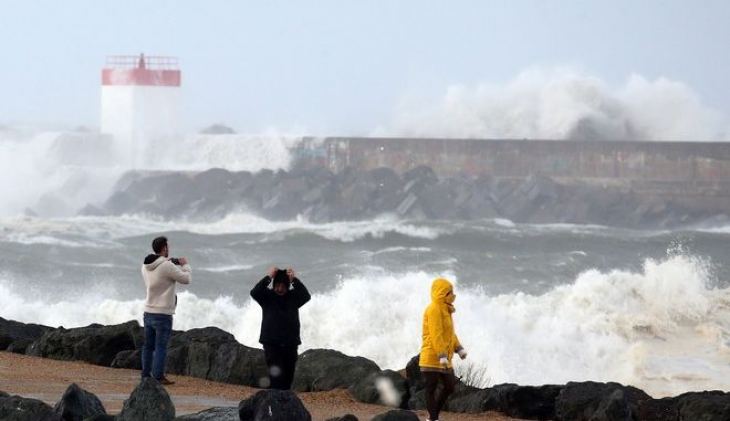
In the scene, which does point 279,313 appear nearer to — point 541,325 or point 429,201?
point 541,325

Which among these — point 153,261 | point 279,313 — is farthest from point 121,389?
point 279,313

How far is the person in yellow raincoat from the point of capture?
7.24 metres

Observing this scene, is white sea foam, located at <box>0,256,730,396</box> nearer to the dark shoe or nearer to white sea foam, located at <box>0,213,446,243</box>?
the dark shoe

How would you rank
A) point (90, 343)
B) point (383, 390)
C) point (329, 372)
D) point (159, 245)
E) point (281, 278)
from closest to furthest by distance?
point (281, 278), point (159, 245), point (383, 390), point (329, 372), point (90, 343)

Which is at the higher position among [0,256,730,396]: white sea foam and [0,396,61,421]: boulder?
[0,256,730,396]: white sea foam

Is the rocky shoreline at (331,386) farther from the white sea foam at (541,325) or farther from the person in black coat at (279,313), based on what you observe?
the white sea foam at (541,325)

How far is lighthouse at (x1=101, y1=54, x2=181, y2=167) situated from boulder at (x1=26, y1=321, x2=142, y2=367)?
29359 millimetres

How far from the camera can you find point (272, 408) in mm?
6453

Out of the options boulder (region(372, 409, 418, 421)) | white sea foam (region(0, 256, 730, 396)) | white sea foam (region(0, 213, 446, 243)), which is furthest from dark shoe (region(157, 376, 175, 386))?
white sea foam (region(0, 213, 446, 243))

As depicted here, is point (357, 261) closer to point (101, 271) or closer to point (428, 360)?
point (101, 271)

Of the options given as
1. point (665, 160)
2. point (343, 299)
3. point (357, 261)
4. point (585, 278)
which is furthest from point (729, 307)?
point (665, 160)

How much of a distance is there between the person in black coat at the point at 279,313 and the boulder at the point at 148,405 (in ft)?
3.33

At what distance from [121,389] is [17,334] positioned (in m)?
2.44

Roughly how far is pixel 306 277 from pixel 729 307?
7.54 meters
